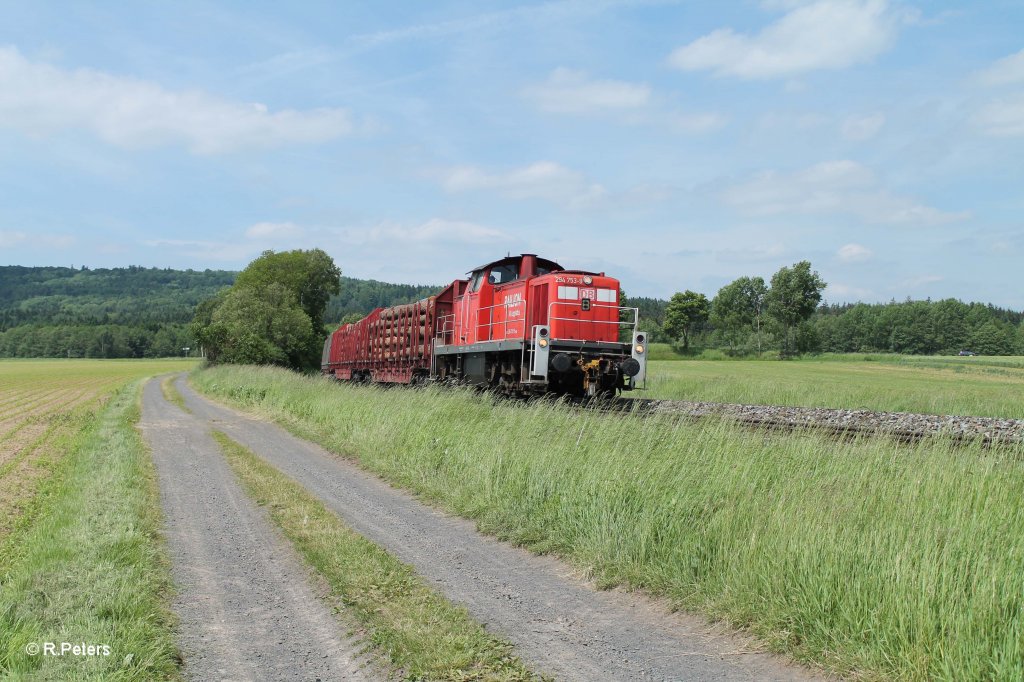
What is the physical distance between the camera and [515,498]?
24.8ft

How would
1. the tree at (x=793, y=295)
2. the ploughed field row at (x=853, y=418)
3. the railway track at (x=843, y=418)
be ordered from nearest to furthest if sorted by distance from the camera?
the railway track at (x=843, y=418)
the ploughed field row at (x=853, y=418)
the tree at (x=793, y=295)

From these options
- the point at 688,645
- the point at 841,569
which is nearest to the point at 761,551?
the point at 841,569

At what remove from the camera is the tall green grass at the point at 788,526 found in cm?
381

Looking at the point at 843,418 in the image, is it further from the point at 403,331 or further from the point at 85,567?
the point at 85,567

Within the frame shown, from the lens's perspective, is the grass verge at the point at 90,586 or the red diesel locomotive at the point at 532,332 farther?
the red diesel locomotive at the point at 532,332

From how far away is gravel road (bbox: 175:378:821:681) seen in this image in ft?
13.5

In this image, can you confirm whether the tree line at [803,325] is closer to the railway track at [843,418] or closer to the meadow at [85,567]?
the railway track at [843,418]

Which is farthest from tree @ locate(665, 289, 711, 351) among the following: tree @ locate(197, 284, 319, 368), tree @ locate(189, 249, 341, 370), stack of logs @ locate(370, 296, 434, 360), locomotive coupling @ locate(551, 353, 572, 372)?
locomotive coupling @ locate(551, 353, 572, 372)

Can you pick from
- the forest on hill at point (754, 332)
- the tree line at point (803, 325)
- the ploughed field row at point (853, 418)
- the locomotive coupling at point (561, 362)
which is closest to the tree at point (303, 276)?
the forest on hill at point (754, 332)

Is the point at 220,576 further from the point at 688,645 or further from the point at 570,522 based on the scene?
the point at 688,645

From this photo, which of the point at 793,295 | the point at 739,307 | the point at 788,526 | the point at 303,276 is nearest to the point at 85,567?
the point at 788,526

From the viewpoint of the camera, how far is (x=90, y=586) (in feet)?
16.5

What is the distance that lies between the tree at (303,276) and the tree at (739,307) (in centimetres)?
5282

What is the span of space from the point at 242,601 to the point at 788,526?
416 centimetres
